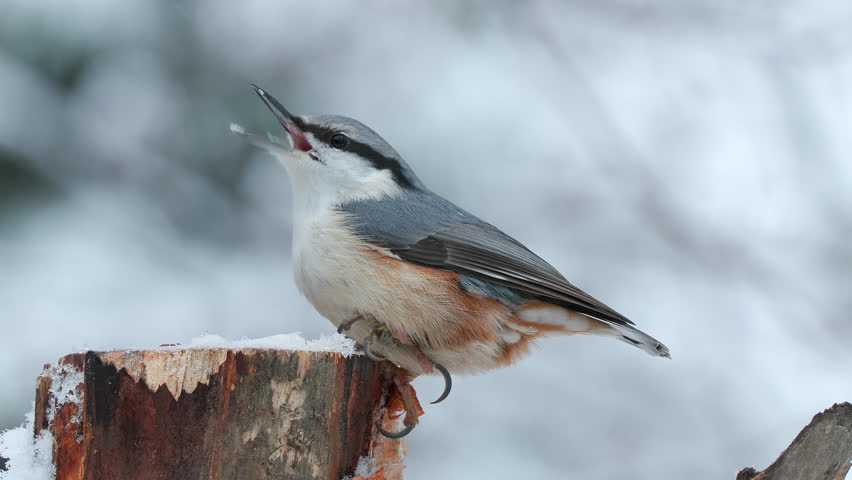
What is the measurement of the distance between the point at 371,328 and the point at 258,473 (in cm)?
70

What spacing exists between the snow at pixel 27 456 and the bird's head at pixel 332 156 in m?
1.11

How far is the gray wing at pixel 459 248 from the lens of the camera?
8.07 ft

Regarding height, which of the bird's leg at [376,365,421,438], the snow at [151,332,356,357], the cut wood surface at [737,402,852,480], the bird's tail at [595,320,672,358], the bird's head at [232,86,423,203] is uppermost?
the bird's head at [232,86,423,203]

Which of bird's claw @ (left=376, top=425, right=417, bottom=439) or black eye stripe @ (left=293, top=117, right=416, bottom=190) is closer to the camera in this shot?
bird's claw @ (left=376, top=425, right=417, bottom=439)

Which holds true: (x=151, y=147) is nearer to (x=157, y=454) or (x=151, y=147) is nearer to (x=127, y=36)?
Result: (x=127, y=36)

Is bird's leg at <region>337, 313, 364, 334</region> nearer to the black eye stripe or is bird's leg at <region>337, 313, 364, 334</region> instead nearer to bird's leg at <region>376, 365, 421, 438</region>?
bird's leg at <region>376, 365, 421, 438</region>

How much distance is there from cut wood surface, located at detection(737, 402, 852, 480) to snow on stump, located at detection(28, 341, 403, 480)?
33.7 inches

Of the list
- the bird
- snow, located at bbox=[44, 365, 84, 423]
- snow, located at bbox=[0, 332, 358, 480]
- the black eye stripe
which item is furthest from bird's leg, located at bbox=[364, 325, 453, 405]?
snow, located at bbox=[44, 365, 84, 423]

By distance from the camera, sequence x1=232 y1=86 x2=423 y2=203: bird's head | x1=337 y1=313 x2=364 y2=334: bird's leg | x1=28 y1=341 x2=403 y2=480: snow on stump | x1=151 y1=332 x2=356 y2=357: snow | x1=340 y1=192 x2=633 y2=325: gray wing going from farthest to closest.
→ x1=232 y1=86 x2=423 y2=203: bird's head
x1=340 y1=192 x2=633 y2=325: gray wing
x1=337 y1=313 x2=364 y2=334: bird's leg
x1=151 y1=332 x2=356 y2=357: snow
x1=28 y1=341 x2=403 y2=480: snow on stump

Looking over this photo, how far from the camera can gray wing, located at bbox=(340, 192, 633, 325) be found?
2461mm

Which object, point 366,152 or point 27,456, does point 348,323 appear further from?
point 27,456

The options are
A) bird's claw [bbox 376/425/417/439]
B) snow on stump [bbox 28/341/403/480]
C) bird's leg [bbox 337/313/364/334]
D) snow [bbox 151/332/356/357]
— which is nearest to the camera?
snow on stump [bbox 28/341/403/480]

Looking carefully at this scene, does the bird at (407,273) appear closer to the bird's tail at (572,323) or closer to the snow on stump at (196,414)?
the bird's tail at (572,323)

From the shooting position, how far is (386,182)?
275 cm
